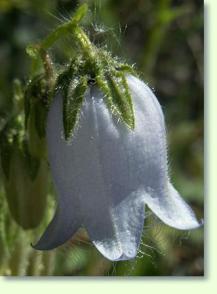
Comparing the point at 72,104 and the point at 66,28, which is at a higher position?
the point at 66,28

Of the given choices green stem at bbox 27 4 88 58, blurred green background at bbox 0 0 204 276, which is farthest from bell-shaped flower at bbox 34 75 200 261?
blurred green background at bbox 0 0 204 276

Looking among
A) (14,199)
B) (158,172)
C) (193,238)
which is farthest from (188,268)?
(158,172)

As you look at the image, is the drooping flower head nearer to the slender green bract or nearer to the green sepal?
the slender green bract

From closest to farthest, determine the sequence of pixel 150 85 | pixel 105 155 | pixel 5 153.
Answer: pixel 105 155 → pixel 5 153 → pixel 150 85

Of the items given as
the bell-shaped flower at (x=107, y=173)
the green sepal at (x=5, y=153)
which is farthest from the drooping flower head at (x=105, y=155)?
the green sepal at (x=5, y=153)

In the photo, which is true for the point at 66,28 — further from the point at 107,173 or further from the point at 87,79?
the point at 107,173

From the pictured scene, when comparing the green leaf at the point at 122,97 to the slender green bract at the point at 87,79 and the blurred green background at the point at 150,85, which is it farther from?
the blurred green background at the point at 150,85

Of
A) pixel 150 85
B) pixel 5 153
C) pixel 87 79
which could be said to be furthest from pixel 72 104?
pixel 150 85
